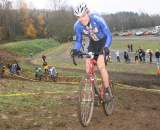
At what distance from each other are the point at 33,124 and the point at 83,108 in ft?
3.51

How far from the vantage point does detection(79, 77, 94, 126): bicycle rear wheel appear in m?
8.48

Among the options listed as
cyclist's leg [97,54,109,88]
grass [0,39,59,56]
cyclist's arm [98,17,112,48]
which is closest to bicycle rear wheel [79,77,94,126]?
cyclist's leg [97,54,109,88]

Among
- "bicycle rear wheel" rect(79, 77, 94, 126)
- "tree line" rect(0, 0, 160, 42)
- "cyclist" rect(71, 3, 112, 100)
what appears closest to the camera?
"bicycle rear wheel" rect(79, 77, 94, 126)

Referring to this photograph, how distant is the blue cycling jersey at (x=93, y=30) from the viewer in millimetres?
8945

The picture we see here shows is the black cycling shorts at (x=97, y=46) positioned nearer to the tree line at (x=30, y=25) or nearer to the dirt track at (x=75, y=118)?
the dirt track at (x=75, y=118)

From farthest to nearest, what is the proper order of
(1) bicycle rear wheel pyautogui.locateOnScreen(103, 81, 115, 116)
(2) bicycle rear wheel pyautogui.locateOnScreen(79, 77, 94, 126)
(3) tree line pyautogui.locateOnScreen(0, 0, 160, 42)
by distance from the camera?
1. (3) tree line pyautogui.locateOnScreen(0, 0, 160, 42)
2. (1) bicycle rear wheel pyautogui.locateOnScreen(103, 81, 115, 116)
3. (2) bicycle rear wheel pyautogui.locateOnScreen(79, 77, 94, 126)

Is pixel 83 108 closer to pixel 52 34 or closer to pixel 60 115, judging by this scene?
pixel 60 115

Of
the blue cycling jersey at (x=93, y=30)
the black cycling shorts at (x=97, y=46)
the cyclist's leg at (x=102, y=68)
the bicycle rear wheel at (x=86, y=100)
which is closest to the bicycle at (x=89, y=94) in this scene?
the bicycle rear wheel at (x=86, y=100)

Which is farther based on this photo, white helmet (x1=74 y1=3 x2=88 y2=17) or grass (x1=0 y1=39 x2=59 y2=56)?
grass (x1=0 y1=39 x2=59 y2=56)

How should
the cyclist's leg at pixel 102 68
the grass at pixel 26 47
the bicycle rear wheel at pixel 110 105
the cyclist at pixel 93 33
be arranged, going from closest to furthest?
the cyclist at pixel 93 33 < the cyclist's leg at pixel 102 68 < the bicycle rear wheel at pixel 110 105 < the grass at pixel 26 47

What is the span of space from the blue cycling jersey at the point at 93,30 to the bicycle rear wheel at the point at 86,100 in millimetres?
746

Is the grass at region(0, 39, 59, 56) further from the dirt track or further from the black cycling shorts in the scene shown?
the black cycling shorts

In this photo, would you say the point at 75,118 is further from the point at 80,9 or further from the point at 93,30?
the point at 80,9

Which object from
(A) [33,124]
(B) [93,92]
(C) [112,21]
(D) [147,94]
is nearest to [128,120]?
(B) [93,92]
